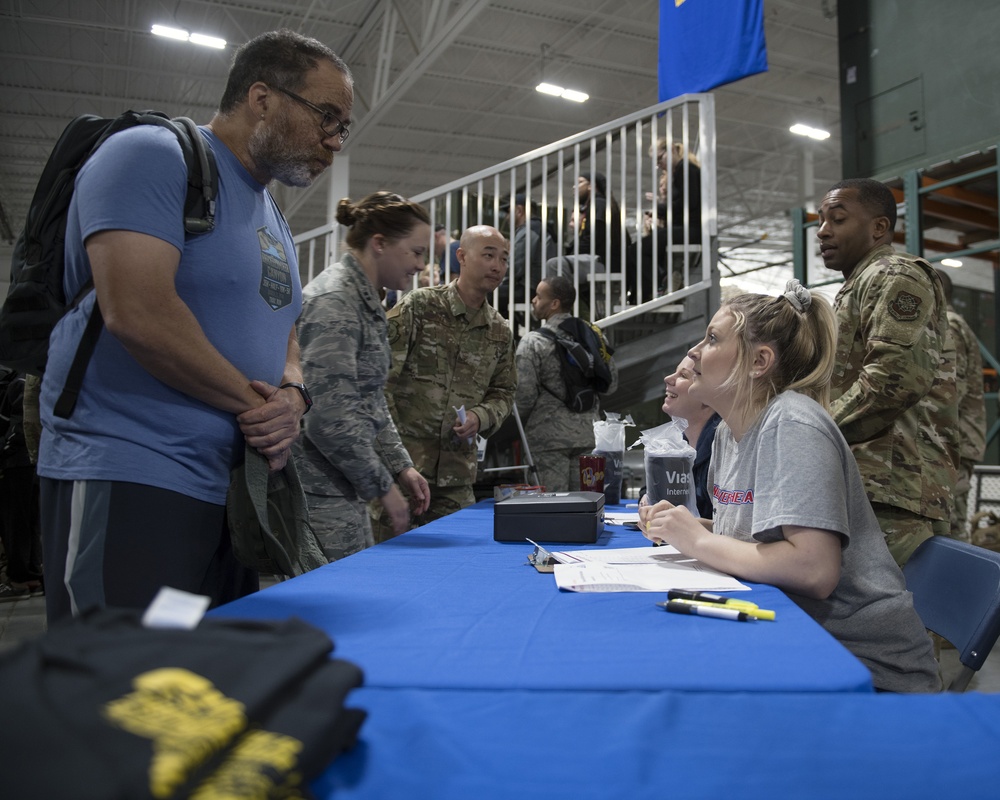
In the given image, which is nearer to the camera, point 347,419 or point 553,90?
point 347,419

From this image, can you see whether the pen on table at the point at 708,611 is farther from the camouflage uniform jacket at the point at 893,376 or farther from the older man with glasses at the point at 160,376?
the camouflage uniform jacket at the point at 893,376

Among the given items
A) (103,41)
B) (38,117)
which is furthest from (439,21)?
(38,117)

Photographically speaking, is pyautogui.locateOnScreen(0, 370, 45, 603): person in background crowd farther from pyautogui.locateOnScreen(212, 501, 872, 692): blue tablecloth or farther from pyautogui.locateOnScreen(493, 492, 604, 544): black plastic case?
pyautogui.locateOnScreen(212, 501, 872, 692): blue tablecloth

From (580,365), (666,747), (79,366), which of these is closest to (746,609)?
(666,747)

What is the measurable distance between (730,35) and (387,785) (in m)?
5.59

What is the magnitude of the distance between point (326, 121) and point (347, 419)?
2.23 feet

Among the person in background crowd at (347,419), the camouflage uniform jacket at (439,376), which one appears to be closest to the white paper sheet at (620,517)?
the person in background crowd at (347,419)

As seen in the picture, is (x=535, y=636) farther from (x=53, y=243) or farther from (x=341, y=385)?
(x=341, y=385)

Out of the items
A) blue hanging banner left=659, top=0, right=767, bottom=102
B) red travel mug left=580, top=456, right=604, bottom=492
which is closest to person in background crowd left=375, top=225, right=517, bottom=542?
red travel mug left=580, top=456, right=604, bottom=492

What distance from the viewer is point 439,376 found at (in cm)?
302

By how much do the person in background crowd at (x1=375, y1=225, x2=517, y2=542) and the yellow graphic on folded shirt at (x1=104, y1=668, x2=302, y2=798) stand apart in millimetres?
2312

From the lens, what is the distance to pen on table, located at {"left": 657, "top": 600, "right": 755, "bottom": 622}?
3.07ft

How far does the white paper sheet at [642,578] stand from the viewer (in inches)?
43.8

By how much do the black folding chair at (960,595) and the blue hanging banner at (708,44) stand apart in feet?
14.2
